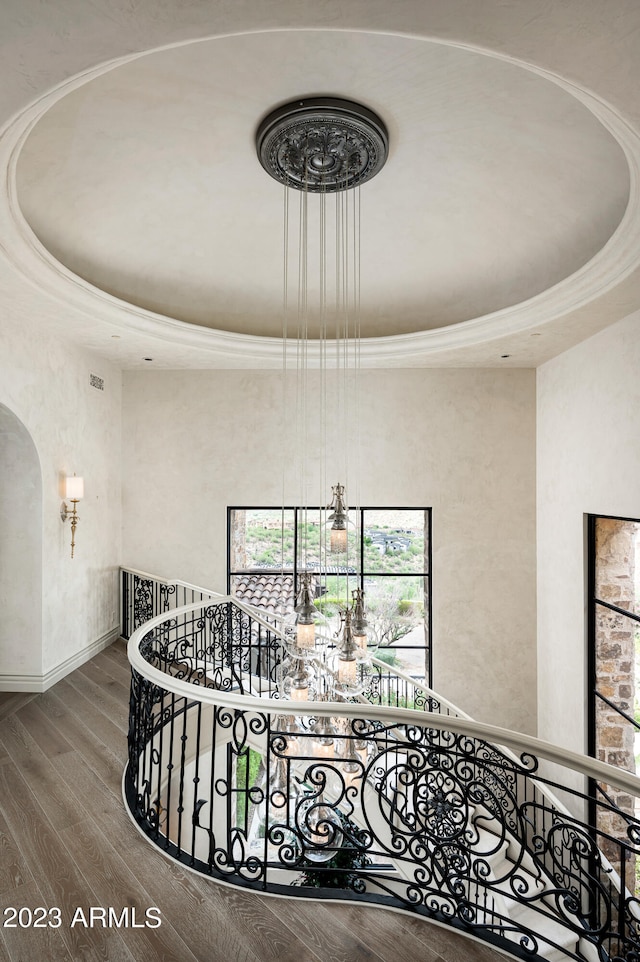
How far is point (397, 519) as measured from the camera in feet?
23.3

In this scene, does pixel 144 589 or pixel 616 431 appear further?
pixel 144 589

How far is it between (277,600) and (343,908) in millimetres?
4587

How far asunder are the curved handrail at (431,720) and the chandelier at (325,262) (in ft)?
2.90

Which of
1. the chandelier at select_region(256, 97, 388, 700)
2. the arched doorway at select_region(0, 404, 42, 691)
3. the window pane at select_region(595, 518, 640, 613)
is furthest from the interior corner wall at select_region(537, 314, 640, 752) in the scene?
the arched doorway at select_region(0, 404, 42, 691)

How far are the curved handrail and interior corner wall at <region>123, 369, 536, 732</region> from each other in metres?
4.08

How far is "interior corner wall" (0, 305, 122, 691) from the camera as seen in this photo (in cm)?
506

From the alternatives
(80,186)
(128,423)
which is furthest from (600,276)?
(128,423)

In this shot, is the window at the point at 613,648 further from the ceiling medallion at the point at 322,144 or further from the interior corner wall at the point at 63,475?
the interior corner wall at the point at 63,475

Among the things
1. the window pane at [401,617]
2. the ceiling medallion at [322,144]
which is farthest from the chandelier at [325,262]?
the window pane at [401,617]

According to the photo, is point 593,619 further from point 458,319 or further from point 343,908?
point 343,908

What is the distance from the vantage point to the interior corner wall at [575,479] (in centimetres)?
484

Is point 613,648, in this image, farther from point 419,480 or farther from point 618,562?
point 419,480

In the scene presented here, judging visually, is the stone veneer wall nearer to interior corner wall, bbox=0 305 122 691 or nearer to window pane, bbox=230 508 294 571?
window pane, bbox=230 508 294 571

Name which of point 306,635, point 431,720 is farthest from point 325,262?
point 431,720
